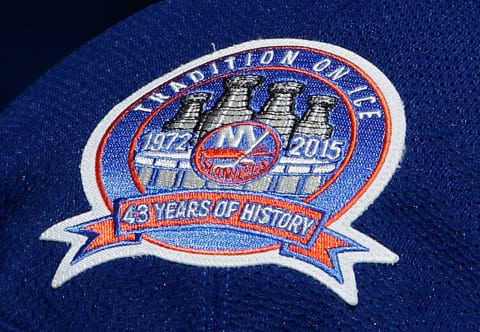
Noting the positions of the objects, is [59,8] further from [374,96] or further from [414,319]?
[414,319]

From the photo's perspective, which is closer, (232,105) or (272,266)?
(272,266)

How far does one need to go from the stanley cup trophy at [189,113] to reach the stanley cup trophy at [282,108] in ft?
0.15

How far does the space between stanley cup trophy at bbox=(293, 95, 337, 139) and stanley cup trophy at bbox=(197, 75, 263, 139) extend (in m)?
0.04

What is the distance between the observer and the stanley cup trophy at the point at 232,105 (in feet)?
2.10

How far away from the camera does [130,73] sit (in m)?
0.75

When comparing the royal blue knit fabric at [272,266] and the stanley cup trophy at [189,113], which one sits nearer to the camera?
the royal blue knit fabric at [272,266]

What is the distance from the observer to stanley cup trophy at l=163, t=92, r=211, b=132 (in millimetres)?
647

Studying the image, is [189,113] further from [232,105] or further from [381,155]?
[381,155]

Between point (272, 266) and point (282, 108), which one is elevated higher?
point (282, 108)

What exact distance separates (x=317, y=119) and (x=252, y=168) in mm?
Answer: 57

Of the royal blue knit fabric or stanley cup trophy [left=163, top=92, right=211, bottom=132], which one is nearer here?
the royal blue knit fabric

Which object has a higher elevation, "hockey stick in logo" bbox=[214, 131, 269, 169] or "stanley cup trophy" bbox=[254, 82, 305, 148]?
"stanley cup trophy" bbox=[254, 82, 305, 148]

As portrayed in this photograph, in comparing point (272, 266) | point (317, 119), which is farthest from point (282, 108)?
point (272, 266)

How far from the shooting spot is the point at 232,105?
650mm
